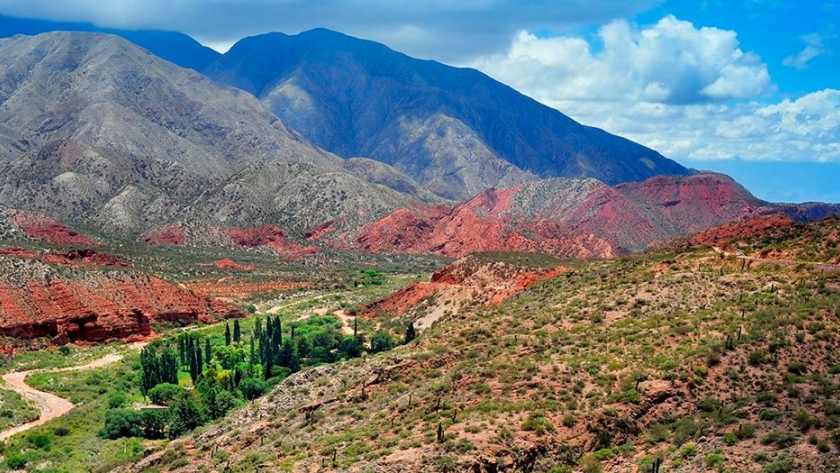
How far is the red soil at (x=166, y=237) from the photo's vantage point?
168 meters

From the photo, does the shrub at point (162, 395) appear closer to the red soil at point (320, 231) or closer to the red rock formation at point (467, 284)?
the red rock formation at point (467, 284)

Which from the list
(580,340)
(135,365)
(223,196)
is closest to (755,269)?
(580,340)

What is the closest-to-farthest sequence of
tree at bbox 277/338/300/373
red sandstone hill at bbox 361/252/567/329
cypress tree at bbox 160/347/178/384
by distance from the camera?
cypress tree at bbox 160/347/178/384
tree at bbox 277/338/300/373
red sandstone hill at bbox 361/252/567/329

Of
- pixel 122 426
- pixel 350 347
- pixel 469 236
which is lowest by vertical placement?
pixel 122 426

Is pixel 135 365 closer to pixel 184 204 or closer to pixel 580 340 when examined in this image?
pixel 580 340

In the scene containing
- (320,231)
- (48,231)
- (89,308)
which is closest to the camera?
(89,308)

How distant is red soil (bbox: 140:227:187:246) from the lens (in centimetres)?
16750

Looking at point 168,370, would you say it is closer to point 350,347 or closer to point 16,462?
point 350,347

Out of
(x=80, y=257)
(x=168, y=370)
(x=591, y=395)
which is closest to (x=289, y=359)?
(x=168, y=370)

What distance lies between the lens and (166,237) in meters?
170

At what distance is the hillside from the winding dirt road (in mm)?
19432

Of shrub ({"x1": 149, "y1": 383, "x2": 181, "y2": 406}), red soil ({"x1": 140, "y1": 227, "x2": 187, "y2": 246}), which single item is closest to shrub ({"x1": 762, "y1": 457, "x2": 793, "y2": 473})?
shrub ({"x1": 149, "y1": 383, "x2": 181, "y2": 406})

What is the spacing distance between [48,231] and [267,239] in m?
42.5

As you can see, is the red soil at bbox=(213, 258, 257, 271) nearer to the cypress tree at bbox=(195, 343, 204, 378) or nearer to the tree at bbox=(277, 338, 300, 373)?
the cypress tree at bbox=(195, 343, 204, 378)
